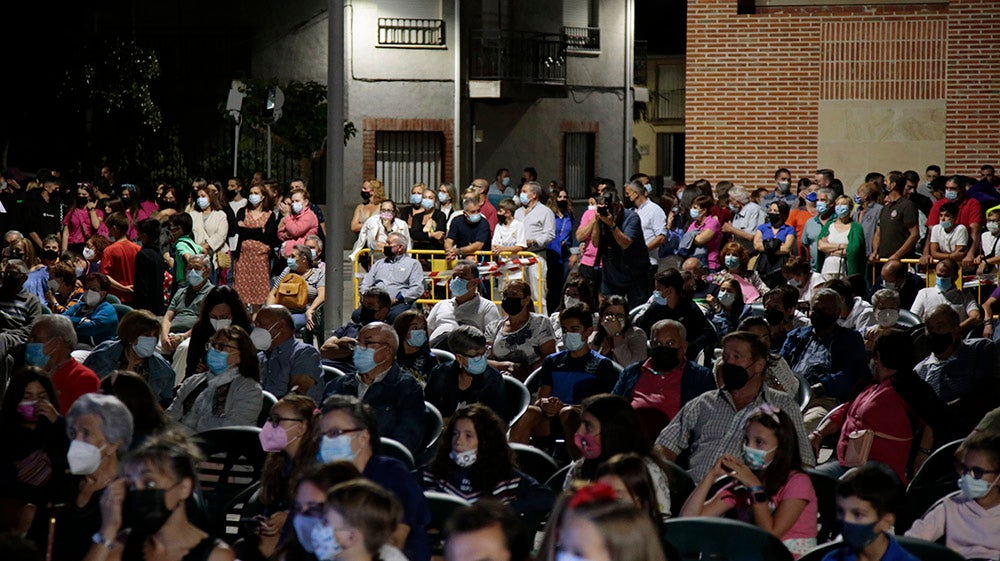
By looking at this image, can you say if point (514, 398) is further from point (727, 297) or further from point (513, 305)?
point (727, 297)

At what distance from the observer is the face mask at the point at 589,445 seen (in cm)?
673

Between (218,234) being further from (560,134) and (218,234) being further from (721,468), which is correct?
(560,134)

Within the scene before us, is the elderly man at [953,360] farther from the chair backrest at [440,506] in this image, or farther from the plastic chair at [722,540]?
the chair backrest at [440,506]

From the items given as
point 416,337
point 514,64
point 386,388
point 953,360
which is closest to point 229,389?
point 386,388

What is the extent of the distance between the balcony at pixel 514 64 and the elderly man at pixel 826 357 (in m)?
22.4

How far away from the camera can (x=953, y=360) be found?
398 inches

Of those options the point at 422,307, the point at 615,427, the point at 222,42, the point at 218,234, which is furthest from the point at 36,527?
the point at 222,42

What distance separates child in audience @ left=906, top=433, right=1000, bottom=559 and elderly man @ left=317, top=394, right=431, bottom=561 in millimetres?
2133

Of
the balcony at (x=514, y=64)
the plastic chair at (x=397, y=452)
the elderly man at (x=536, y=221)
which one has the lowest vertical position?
the plastic chair at (x=397, y=452)

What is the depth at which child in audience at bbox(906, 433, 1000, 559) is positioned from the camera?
6.23 metres

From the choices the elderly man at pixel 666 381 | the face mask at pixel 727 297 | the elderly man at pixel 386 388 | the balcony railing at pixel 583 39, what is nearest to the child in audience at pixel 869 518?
the elderly man at pixel 386 388

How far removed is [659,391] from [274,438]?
3.14m

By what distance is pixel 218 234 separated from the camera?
18.2m

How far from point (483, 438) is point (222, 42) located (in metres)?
27.1
